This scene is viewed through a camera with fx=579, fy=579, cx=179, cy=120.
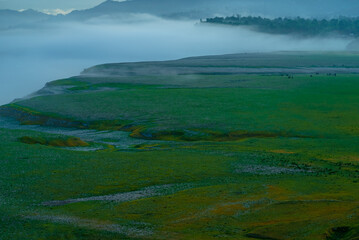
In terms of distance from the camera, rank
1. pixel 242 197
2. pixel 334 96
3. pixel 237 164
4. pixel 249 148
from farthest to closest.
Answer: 1. pixel 334 96
2. pixel 249 148
3. pixel 237 164
4. pixel 242 197

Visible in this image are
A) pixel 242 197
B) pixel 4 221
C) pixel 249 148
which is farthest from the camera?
pixel 249 148

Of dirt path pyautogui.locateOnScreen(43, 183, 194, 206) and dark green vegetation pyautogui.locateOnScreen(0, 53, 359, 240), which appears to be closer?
dark green vegetation pyautogui.locateOnScreen(0, 53, 359, 240)

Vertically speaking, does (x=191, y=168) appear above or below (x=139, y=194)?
above

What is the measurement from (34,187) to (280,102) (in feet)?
164

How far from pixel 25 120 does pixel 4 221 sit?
45231 millimetres

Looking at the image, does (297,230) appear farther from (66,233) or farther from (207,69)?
(207,69)

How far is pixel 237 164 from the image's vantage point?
44969 millimetres

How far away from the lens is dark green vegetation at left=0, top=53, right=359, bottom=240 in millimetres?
30078

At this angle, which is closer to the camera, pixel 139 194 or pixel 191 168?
pixel 139 194

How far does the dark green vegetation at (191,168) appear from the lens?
98.7 ft

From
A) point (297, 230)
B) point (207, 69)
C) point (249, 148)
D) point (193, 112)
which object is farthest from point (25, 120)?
point (207, 69)

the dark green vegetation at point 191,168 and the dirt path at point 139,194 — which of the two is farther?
the dirt path at point 139,194

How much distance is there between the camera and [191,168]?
143 ft

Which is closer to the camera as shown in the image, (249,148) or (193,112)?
(249,148)
